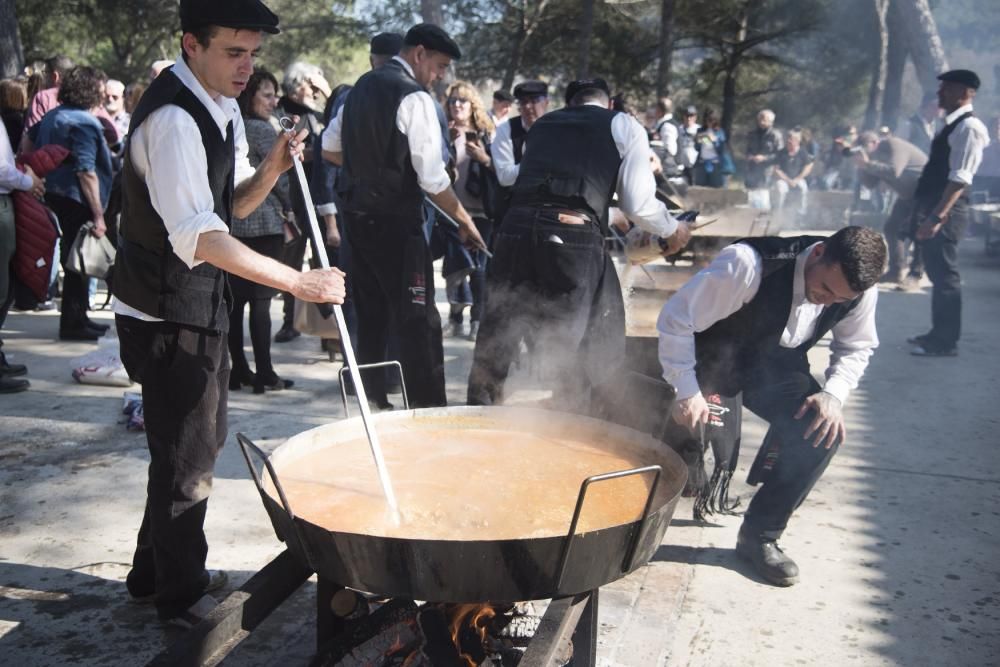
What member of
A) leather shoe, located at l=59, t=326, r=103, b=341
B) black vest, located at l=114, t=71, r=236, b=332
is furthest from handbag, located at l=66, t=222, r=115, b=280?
black vest, located at l=114, t=71, r=236, b=332

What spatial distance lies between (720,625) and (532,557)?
5.07 ft

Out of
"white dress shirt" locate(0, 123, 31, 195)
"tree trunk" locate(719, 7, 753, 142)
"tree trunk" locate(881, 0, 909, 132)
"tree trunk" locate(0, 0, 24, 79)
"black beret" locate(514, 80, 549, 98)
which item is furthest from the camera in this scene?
"tree trunk" locate(719, 7, 753, 142)

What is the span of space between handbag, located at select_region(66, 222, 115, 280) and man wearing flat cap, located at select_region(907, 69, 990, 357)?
6.31 meters

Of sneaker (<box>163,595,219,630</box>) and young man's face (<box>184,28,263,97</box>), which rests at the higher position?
young man's face (<box>184,28,263,97</box>)

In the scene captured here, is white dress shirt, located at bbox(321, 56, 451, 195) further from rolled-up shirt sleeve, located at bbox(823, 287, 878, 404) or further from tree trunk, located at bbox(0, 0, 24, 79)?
tree trunk, located at bbox(0, 0, 24, 79)

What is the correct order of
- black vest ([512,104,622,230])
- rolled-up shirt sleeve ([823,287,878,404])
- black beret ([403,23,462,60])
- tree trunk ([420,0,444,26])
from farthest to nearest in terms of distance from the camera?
tree trunk ([420,0,444,26]) < black beret ([403,23,462,60]) < black vest ([512,104,622,230]) < rolled-up shirt sleeve ([823,287,878,404])

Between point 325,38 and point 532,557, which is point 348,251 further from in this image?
Result: point 325,38

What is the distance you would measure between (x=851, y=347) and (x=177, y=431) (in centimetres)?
255

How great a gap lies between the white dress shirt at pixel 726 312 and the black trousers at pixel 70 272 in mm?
5045

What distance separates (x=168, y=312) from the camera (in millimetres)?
2770

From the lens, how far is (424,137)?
4.58 meters

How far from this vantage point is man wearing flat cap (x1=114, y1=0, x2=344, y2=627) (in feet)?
8.36

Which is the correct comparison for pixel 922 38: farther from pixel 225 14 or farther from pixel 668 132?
pixel 225 14

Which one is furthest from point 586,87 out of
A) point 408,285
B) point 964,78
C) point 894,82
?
point 894,82
